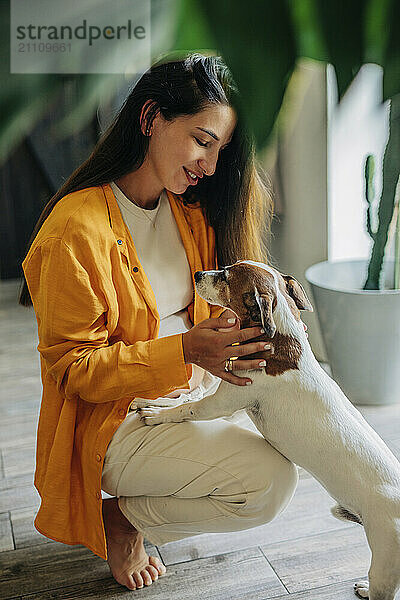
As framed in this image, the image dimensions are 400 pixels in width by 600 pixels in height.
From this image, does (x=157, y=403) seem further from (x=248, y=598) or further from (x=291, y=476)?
(x=248, y=598)

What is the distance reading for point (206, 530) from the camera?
1.07 m

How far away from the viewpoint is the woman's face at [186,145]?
2.99ft

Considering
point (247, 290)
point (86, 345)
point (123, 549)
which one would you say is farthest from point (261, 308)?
point (123, 549)

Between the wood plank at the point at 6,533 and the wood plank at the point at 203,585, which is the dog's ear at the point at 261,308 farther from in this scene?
the wood plank at the point at 6,533

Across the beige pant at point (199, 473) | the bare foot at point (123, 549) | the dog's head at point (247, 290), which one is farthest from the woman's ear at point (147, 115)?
the bare foot at point (123, 549)

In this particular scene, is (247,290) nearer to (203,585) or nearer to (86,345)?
(86,345)

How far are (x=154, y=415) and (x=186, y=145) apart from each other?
16.7 inches

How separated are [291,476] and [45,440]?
409 mm

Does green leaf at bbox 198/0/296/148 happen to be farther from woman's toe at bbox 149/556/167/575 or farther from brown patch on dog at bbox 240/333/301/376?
woman's toe at bbox 149/556/167/575

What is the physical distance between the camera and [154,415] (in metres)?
1.05

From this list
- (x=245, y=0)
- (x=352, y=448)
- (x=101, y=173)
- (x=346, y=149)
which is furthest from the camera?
(x=346, y=149)

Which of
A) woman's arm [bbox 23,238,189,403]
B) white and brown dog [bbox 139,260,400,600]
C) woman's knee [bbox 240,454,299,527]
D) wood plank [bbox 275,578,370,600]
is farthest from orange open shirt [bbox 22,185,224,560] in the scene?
wood plank [bbox 275,578,370,600]

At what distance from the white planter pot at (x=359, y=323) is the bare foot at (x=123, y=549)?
71 cm

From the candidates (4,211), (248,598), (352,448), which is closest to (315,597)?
(248,598)
